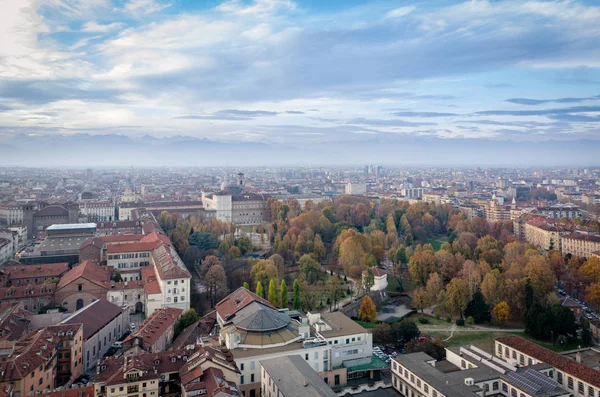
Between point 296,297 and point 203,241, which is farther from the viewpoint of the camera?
point 203,241

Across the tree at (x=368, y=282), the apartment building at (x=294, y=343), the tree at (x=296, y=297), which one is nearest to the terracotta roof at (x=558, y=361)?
the apartment building at (x=294, y=343)

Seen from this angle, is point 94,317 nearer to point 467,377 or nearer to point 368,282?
point 368,282

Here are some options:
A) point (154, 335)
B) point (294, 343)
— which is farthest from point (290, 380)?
point (154, 335)

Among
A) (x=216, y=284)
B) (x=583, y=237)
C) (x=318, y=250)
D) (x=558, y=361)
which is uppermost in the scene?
(x=583, y=237)

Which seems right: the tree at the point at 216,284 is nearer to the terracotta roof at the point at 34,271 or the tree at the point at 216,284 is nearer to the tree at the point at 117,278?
the tree at the point at 117,278

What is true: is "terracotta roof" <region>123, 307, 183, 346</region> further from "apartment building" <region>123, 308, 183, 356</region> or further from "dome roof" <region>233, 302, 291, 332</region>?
"dome roof" <region>233, 302, 291, 332</region>

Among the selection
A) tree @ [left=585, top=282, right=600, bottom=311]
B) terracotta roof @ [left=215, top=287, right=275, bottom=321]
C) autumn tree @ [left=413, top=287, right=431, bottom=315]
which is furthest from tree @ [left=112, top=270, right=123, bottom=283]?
tree @ [left=585, top=282, right=600, bottom=311]

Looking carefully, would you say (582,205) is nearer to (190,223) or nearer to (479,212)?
(479,212)
